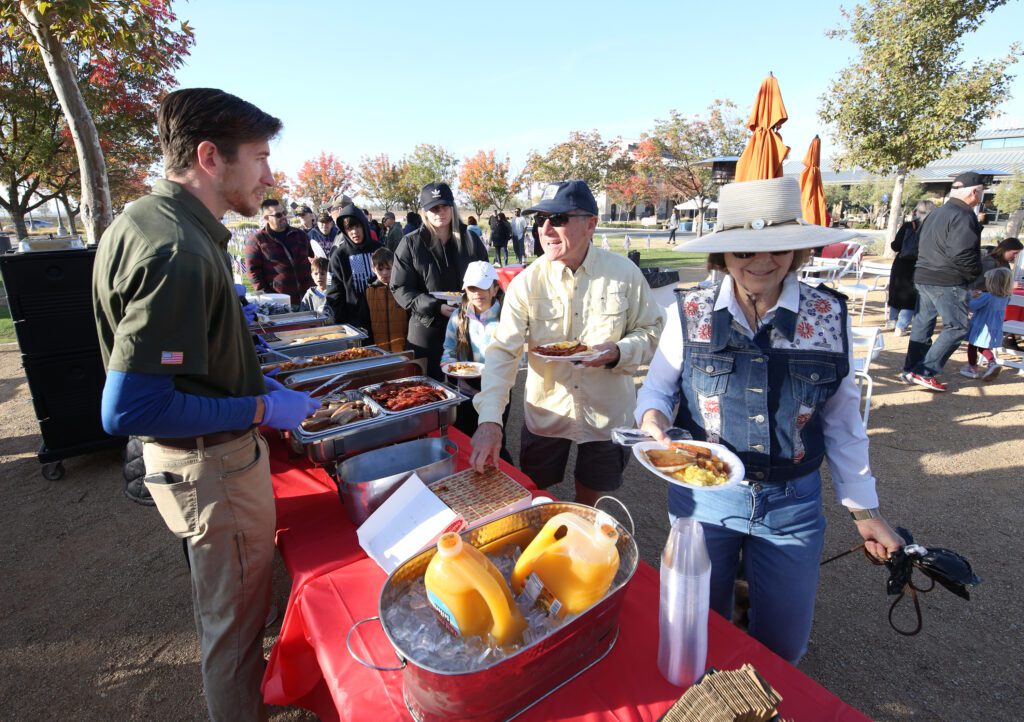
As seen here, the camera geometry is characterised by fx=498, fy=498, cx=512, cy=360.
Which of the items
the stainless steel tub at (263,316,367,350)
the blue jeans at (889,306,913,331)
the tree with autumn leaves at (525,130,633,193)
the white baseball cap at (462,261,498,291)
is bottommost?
the blue jeans at (889,306,913,331)

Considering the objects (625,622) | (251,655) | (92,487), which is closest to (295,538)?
(251,655)

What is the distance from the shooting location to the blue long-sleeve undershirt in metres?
1.25

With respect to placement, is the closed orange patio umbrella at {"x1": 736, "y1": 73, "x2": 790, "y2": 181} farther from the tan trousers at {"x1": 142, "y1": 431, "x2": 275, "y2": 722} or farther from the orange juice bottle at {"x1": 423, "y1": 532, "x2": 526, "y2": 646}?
the tan trousers at {"x1": 142, "y1": 431, "x2": 275, "y2": 722}

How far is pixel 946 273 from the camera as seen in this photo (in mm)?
5285

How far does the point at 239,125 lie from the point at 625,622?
5.67 feet

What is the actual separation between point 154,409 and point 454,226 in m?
3.17

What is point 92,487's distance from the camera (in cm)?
384

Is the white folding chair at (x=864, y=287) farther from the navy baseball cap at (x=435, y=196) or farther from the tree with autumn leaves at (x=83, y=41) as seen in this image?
the tree with autumn leaves at (x=83, y=41)

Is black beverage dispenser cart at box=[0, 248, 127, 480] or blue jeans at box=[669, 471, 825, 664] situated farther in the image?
black beverage dispenser cart at box=[0, 248, 127, 480]

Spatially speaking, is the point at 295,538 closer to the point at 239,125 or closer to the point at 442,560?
the point at 442,560

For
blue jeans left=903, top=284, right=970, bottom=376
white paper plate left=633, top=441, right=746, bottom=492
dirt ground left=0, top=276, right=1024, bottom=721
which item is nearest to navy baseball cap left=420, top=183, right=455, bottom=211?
dirt ground left=0, top=276, right=1024, bottom=721

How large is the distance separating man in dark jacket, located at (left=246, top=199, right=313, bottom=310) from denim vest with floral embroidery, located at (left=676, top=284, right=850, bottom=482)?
4.98m

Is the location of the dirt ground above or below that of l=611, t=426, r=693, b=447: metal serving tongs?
below

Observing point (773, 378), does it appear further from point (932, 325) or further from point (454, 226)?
point (932, 325)
